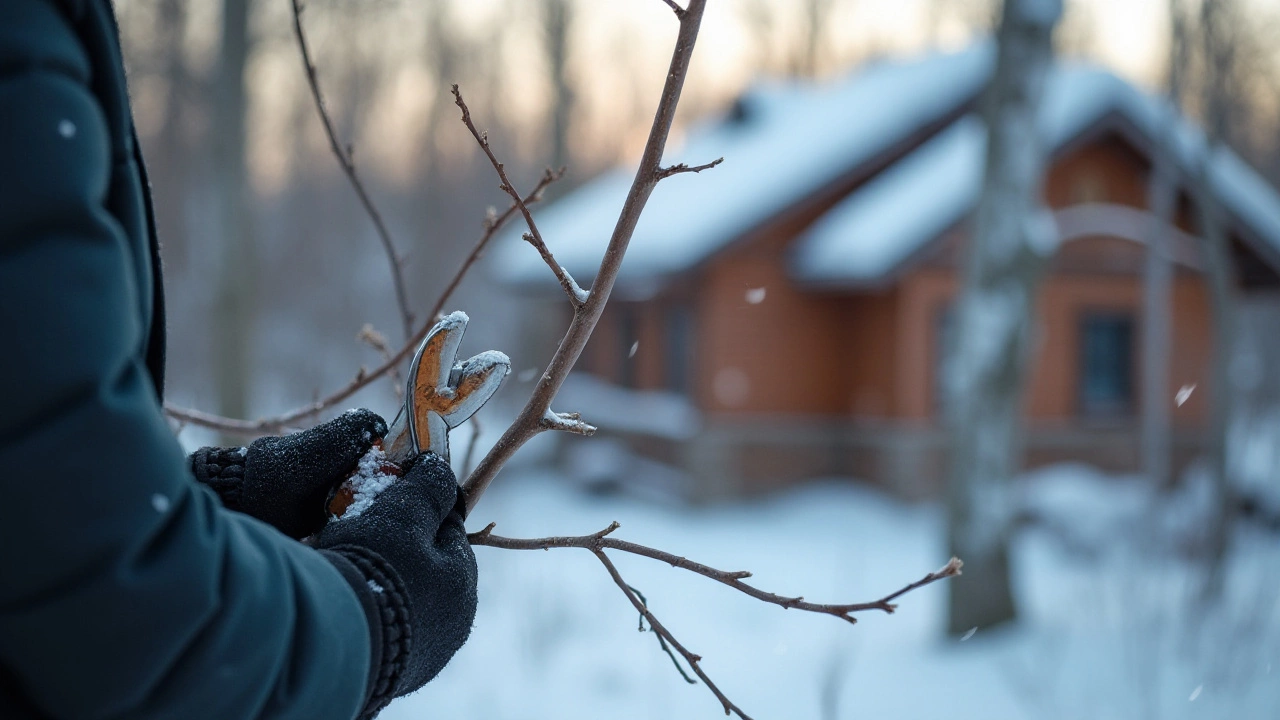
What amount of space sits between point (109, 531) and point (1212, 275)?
9.43 metres

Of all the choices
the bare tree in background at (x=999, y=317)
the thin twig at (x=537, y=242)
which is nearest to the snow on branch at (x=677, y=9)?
the thin twig at (x=537, y=242)

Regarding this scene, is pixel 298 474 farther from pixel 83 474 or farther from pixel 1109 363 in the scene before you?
pixel 1109 363

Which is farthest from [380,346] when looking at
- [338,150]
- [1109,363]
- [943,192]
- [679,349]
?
[1109,363]

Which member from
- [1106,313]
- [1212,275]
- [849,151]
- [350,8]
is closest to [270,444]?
[1212,275]

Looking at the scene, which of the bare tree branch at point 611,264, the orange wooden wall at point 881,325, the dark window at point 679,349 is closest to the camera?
the bare tree branch at point 611,264

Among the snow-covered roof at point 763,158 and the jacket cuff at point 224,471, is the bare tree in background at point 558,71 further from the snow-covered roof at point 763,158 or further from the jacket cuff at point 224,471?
the jacket cuff at point 224,471

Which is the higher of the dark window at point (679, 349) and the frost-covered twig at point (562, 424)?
the frost-covered twig at point (562, 424)

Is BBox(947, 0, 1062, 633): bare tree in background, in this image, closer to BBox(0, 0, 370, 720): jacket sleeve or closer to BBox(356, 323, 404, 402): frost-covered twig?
BBox(356, 323, 404, 402): frost-covered twig

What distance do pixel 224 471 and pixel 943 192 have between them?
35.8 feet

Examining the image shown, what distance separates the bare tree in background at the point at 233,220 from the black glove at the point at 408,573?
9.32 m

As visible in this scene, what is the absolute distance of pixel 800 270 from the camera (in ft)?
39.5

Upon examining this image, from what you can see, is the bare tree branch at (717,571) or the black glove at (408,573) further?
the bare tree branch at (717,571)

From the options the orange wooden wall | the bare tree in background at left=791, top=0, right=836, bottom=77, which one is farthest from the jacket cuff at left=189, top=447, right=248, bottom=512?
the bare tree in background at left=791, top=0, right=836, bottom=77

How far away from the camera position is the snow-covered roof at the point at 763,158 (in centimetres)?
1178
